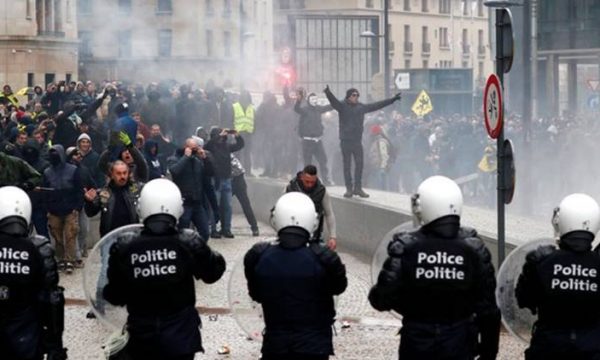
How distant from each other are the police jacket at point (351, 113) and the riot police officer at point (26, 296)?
11763 millimetres

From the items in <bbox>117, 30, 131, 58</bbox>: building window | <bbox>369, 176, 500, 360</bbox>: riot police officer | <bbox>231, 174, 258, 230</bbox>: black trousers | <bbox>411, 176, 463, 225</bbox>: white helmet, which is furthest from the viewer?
<bbox>117, 30, 131, 58</bbox>: building window

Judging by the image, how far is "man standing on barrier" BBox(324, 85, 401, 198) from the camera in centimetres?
2009

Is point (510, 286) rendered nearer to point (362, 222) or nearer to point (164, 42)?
point (362, 222)

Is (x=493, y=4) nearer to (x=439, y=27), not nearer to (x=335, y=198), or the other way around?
(x=335, y=198)

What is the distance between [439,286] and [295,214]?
889 millimetres

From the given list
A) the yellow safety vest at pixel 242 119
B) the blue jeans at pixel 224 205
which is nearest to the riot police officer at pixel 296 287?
the blue jeans at pixel 224 205

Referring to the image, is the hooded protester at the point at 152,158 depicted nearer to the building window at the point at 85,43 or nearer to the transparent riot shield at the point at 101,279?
the transparent riot shield at the point at 101,279

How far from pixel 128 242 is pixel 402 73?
1213 inches

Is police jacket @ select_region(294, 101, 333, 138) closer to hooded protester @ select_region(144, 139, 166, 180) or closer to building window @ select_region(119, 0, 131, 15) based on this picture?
hooded protester @ select_region(144, 139, 166, 180)

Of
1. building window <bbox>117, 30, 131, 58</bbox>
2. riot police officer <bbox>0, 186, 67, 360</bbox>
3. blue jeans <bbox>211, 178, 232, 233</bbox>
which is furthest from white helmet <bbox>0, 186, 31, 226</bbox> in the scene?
building window <bbox>117, 30, 131, 58</bbox>

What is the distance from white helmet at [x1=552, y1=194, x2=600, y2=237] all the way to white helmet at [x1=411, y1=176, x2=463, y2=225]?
581 mm

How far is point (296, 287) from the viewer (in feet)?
27.1

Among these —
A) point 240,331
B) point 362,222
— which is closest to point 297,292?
point 240,331

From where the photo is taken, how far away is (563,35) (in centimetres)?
4344
